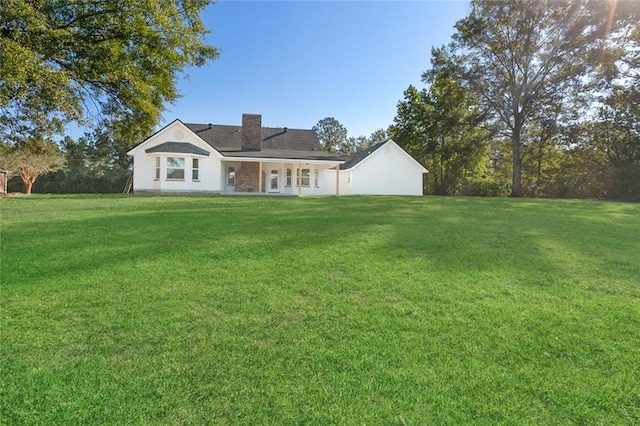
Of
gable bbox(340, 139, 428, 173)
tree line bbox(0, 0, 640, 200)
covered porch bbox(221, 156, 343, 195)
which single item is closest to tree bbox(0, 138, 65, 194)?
tree line bbox(0, 0, 640, 200)

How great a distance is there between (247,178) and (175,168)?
203 inches

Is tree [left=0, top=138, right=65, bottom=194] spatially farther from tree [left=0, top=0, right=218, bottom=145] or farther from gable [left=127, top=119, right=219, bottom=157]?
tree [left=0, top=0, right=218, bottom=145]

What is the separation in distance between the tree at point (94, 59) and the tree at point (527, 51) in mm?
22638

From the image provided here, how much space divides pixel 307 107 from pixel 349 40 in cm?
1132

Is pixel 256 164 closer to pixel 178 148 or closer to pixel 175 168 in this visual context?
pixel 178 148

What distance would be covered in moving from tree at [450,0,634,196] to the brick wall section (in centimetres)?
1808

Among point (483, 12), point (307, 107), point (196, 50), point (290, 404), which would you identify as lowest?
point (290, 404)

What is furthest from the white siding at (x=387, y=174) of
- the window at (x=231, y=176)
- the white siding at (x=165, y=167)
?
the white siding at (x=165, y=167)

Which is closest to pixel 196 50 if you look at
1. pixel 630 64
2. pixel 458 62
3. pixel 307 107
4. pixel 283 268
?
pixel 283 268

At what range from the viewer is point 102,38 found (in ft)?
34.5

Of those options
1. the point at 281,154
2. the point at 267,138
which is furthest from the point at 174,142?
the point at 267,138

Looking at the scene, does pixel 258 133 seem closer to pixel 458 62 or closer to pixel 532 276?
pixel 458 62

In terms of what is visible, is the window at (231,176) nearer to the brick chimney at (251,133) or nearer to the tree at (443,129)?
the brick chimney at (251,133)

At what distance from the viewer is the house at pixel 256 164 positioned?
20.4 metres
